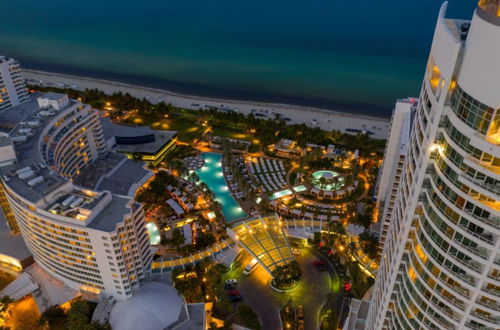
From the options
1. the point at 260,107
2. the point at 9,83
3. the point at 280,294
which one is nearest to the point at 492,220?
the point at 280,294

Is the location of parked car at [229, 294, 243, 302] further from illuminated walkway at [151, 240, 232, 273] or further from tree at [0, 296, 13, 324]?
tree at [0, 296, 13, 324]

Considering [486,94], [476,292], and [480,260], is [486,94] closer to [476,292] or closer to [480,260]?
[480,260]

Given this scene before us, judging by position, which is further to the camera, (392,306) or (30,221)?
(30,221)

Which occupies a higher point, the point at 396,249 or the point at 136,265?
the point at 396,249

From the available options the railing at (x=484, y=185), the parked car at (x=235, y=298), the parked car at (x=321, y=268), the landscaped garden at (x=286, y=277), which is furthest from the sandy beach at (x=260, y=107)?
the railing at (x=484, y=185)

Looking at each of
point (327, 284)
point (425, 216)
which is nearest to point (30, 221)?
point (327, 284)

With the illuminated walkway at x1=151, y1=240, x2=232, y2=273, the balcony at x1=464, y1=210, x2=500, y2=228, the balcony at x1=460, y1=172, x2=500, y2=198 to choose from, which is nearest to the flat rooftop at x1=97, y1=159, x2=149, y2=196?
the illuminated walkway at x1=151, y1=240, x2=232, y2=273

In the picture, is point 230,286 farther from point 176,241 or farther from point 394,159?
point 394,159
